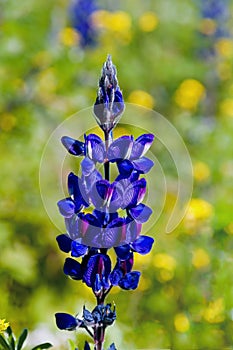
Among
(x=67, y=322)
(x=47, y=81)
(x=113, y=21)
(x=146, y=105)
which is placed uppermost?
(x=113, y=21)

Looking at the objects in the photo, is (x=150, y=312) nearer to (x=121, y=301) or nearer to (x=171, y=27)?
(x=121, y=301)

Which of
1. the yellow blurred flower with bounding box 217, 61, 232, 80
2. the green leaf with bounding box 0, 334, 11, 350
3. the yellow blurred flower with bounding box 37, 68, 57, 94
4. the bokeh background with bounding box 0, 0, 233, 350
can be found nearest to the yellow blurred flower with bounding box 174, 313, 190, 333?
the bokeh background with bounding box 0, 0, 233, 350

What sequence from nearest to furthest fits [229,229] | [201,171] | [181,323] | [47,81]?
[181,323]
[229,229]
[201,171]
[47,81]

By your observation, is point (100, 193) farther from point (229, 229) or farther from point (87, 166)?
point (229, 229)

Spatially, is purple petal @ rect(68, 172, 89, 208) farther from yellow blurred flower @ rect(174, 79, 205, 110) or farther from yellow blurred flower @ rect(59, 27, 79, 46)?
yellow blurred flower @ rect(174, 79, 205, 110)

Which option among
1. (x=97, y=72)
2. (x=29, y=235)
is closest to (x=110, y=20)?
(x=97, y=72)

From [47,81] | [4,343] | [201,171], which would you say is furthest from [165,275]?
[47,81]
